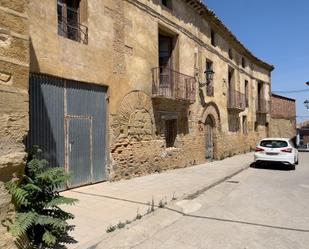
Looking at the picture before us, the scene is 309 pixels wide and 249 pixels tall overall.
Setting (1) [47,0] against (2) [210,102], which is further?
(2) [210,102]

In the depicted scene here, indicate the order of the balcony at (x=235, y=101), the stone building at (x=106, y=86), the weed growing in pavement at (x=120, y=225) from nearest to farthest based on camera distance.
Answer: the stone building at (x=106, y=86) < the weed growing in pavement at (x=120, y=225) < the balcony at (x=235, y=101)

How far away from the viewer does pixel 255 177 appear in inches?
500

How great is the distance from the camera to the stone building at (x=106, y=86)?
4465mm

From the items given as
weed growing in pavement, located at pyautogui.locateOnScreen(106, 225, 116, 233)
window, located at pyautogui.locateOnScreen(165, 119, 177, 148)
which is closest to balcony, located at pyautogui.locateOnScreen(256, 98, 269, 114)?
window, located at pyautogui.locateOnScreen(165, 119, 177, 148)

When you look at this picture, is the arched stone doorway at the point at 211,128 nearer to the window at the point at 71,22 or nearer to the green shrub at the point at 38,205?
the window at the point at 71,22

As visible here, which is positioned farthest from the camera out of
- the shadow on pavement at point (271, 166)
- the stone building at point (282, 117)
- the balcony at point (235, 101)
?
the stone building at point (282, 117)

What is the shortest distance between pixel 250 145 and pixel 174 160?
1318 cm

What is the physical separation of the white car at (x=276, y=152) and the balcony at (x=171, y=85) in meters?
3.73

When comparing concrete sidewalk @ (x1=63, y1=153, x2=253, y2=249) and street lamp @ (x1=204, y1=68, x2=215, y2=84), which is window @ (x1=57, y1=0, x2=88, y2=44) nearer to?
concrete sidewalk @ (x1=63, y1=153, x2=253, y2=249)

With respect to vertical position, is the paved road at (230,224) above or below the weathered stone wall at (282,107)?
below

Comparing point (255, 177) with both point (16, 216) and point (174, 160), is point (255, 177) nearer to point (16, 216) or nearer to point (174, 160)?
point (174, 160)

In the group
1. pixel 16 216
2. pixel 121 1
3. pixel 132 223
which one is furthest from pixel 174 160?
pixel 16 216

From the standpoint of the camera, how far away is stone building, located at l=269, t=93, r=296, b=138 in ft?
105

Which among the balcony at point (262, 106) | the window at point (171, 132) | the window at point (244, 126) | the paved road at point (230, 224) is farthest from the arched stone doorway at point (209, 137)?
the balcony at point (262, 106)
